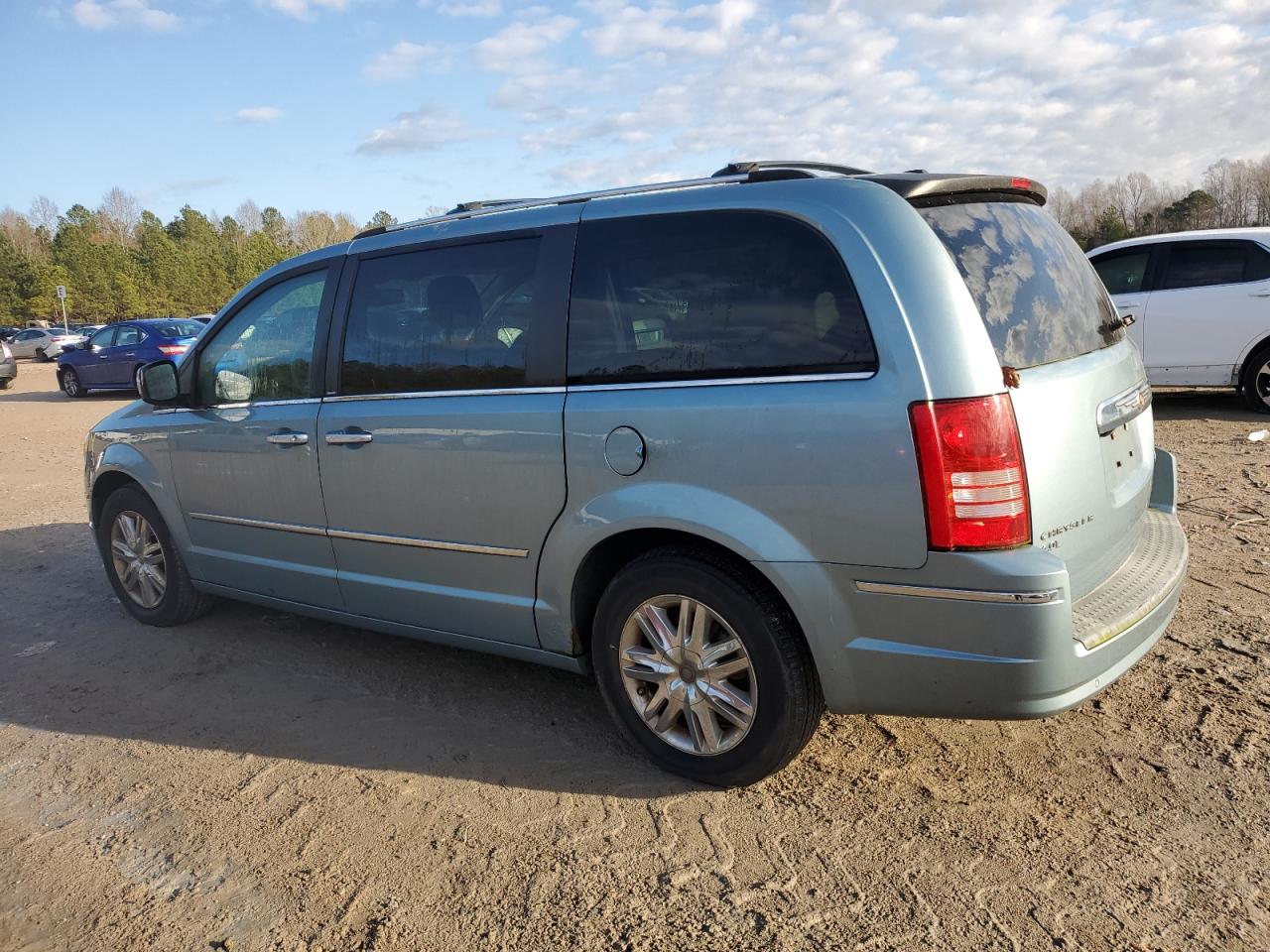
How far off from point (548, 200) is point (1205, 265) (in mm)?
8420

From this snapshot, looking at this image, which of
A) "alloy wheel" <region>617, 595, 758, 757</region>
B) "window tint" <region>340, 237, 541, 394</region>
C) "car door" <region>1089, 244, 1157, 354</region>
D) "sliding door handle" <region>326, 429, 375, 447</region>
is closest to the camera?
"alloy wheel" <region>617, 595, 758, 757</region>

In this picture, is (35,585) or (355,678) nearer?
(355,678)

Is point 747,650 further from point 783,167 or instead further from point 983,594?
point 783,167

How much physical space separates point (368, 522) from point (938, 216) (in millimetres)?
2474

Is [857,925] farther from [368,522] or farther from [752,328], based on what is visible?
[368,522]

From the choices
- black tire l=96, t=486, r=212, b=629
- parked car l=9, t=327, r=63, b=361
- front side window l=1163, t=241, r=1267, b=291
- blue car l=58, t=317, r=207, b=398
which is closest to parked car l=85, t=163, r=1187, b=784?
black tire l=96, t=486, r=212, b=629

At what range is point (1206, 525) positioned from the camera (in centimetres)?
582

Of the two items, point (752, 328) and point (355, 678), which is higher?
point (752, 328)

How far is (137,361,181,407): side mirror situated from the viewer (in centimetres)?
478

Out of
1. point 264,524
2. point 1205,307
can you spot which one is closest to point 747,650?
point 264,524

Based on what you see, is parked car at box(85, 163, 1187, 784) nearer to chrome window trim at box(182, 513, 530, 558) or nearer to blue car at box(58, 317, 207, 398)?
chrome window trim at box(182, 513, 530, 558)

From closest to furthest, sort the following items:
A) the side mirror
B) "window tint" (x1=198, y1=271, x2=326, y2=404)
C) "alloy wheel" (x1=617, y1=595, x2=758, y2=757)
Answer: "alloy wheel" (x1=617, y1=595, x2=758, y2=757) < "window tint" (x1=198, y1=271, x2=326, y2=404) < the side mirror

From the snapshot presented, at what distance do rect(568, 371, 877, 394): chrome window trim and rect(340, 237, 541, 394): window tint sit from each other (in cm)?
34

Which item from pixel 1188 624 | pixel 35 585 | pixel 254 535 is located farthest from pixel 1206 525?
pixel 35 585
